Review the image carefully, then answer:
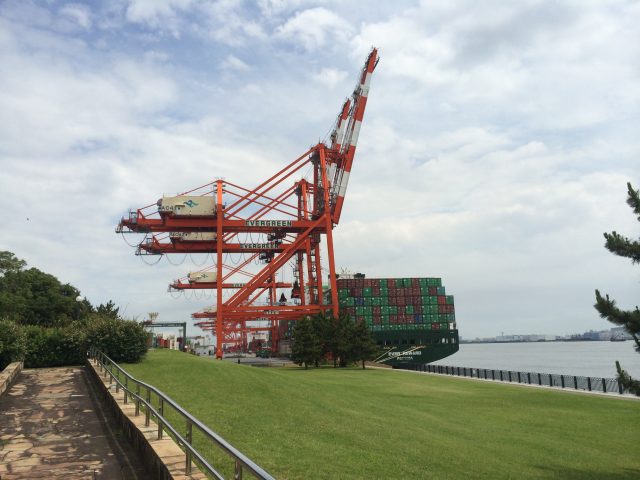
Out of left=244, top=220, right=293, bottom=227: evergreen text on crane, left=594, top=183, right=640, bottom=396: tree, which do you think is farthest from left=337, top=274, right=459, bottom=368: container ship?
left=594, top=183, right=640, bottom=396: tree

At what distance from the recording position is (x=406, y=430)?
13.3 meters

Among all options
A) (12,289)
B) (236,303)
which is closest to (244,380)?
(236,303)

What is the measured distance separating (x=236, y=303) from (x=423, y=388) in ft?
90.0

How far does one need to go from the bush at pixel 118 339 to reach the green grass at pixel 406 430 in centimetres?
95

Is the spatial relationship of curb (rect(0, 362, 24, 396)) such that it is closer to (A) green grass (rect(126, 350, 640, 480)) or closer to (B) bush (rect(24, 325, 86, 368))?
(A) green grass (rect(126, 350, 640, 480))

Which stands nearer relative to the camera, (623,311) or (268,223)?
(623,311)

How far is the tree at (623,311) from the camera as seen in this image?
441 inches

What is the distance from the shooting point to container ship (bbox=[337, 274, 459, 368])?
71.8 meters

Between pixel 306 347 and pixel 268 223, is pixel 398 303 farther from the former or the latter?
pixel 306 347

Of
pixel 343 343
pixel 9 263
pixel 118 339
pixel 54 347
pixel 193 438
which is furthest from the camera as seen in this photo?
pixel 9 263

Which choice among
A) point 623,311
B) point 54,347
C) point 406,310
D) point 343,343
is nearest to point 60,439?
point 623,311

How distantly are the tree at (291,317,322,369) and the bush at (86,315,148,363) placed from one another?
22.6 m

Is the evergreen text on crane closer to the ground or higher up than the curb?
higher up

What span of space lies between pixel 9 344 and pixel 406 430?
58.6ft
